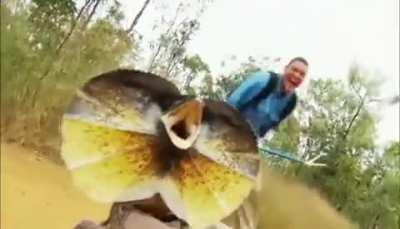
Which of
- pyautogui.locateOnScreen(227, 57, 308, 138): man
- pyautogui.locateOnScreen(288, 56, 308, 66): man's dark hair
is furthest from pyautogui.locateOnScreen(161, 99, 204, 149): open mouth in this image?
pyautogui.locateOnScreen(288, 56, 308, 66): man's dark hair

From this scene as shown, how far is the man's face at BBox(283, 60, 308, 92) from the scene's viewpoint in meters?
1.11

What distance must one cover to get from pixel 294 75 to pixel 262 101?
8 cm

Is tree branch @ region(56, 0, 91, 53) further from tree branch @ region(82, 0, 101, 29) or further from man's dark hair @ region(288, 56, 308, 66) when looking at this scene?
man's dark hair @ region(288, 56, 308, 66)

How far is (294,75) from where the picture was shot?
3.69 ft

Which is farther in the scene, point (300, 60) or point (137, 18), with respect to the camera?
point (300, 60)

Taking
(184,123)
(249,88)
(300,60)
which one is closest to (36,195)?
(184,123)

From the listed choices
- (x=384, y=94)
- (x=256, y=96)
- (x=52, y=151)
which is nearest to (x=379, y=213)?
(x=384, y=94)

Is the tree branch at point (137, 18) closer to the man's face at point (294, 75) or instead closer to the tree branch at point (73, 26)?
the tree branch at point (73, 26)

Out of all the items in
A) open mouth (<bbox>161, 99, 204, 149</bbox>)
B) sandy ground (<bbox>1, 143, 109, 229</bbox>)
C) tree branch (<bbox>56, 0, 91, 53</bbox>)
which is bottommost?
sandy ground (<bbox>1, 143, 109, 229</bbox>)

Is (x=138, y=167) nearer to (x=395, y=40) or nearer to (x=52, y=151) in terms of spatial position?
(x=52, y=151)

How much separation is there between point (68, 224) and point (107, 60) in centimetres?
20

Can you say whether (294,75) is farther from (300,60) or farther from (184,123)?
(184,123)

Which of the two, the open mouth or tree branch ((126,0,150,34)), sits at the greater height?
tree branch ((126,0,150,34))

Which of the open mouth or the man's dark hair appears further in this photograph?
the man's dark hair
